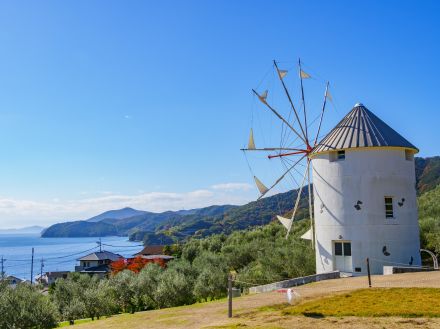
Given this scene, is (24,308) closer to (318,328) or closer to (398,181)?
(318,328)

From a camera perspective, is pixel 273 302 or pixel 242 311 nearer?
pixel 242 311

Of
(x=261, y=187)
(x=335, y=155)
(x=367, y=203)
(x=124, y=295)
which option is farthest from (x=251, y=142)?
(x=124, y=295)

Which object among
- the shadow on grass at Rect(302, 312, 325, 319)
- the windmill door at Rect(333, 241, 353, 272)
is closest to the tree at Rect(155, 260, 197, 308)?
the windmill door at Rect(333, 241, 353, 272)

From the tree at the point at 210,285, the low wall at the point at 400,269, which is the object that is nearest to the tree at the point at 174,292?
the tree at the point at 210,285

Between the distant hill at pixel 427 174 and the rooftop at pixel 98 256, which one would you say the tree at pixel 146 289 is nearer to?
the rooftop at pixel 98 256

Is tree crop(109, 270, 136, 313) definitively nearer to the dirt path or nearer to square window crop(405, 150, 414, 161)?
the dirt path

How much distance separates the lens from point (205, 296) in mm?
26875

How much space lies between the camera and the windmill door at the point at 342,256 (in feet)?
72.8

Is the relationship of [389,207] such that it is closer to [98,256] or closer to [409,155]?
[409,155]

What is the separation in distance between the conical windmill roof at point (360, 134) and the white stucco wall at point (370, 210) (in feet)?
1.33

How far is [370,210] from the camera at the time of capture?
2192 centimetres

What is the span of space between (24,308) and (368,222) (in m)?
18.0

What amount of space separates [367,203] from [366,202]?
0.07 meters

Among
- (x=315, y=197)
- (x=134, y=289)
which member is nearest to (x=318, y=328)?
(x=315, y=197)
